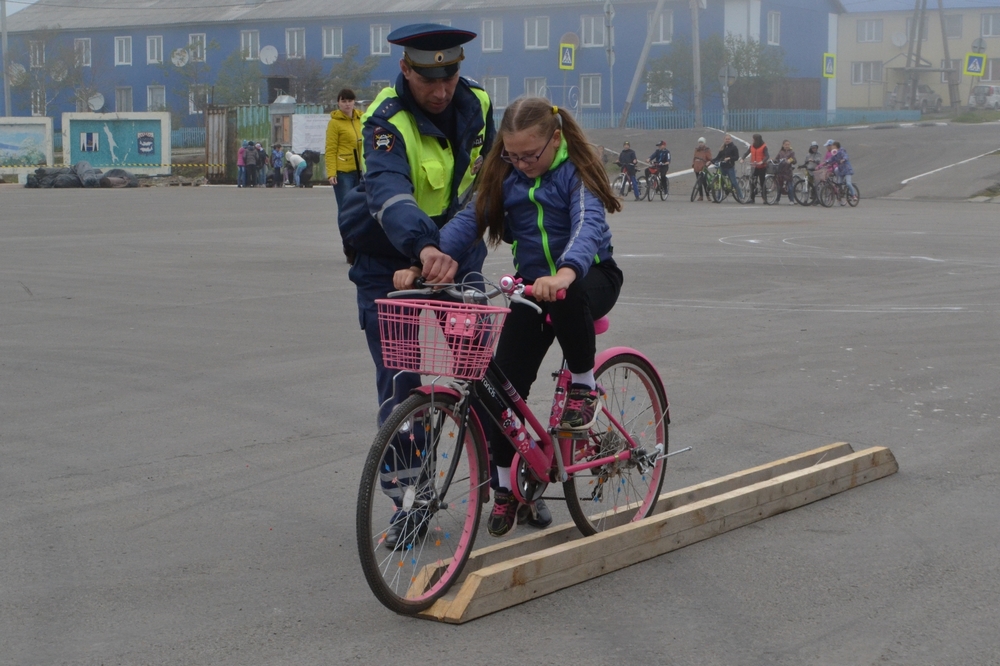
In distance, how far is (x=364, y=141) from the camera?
4430 millimetres

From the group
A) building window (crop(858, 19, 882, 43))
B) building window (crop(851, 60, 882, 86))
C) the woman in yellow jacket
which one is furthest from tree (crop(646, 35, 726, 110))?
the woman in yellow jacket

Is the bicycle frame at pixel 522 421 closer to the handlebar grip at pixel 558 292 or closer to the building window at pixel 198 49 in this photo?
the handlebar grip at pixel 558 292

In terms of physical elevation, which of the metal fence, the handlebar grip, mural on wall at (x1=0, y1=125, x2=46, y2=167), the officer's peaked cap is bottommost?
the handlebar grip

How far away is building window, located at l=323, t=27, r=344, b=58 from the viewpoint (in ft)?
247

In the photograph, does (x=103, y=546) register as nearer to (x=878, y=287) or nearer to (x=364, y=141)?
(x=364, y=141)

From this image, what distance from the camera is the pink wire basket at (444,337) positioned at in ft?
12.1

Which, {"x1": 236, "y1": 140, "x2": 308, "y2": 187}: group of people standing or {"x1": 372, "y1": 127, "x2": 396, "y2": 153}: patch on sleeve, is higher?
{"x1": 236, "y1": 140, "x2": 308, "y2": 187}: group of people standing

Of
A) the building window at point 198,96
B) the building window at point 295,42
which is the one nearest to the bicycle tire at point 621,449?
the building window at point 198,96

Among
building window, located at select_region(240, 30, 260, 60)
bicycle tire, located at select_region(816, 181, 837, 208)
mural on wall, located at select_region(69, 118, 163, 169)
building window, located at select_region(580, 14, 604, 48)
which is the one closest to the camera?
bicycle tire, located at select_region(816, 181, 837, 208)

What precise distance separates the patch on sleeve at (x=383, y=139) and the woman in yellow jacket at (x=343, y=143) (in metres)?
8.91

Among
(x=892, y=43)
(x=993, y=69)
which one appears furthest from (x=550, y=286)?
(x=993, y=69)

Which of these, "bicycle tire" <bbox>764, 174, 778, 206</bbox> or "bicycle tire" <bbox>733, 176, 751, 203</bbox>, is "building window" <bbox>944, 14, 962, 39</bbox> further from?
"bicycle tire" <bbox>733, 176, 751, 203</bbox>

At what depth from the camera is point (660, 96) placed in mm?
63312

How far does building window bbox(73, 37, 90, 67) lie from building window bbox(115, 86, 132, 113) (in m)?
2.54
